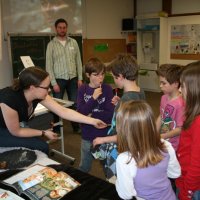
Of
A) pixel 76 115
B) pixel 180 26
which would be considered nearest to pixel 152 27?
pixel 180 26

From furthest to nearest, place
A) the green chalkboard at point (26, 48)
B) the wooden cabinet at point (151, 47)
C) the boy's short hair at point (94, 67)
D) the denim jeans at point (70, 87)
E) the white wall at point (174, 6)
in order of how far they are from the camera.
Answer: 1. the wooden cabinet at point (151, 47)
2. the white wall at point (174, 6)
3. the green chalkboard at point (26, 48)
4. the denim jeans at point (70, 87)
5. the boy's short hair at point (94, 67)

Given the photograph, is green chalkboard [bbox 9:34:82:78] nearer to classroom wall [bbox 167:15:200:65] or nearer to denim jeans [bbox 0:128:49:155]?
denim jeans [bbox 0:128:49:155]

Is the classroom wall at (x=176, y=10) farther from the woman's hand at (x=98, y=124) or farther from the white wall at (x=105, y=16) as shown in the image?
the woman's hand at (x=98, y=124)

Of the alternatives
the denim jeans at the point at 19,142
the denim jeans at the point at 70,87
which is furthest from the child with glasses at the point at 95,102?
the denim jeans at the point at 70,87

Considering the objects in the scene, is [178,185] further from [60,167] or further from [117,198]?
[60,167]

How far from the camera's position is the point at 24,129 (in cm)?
188

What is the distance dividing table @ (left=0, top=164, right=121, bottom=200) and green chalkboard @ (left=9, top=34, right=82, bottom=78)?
10.5 ft

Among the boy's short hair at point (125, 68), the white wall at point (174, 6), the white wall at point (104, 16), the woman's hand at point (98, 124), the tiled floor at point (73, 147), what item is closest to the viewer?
the boy's short hair at point (125, 68)

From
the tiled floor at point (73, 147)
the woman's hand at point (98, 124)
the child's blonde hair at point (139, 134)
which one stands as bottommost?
the tiled floor at point (73, 147)

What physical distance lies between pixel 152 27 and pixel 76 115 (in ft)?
17.2

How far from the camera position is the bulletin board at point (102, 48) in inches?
231

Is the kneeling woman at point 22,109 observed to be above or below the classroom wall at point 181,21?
below

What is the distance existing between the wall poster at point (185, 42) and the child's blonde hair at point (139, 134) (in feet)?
18.8

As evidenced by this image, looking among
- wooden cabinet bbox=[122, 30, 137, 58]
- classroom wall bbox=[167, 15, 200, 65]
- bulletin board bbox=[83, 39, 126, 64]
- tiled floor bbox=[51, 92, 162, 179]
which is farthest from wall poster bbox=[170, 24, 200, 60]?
tiled floor bbox=[51, 92, 162, 179]
